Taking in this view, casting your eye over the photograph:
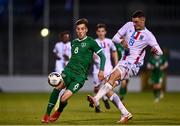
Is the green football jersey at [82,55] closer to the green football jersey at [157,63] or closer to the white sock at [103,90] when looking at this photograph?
the white sock at [103,90]

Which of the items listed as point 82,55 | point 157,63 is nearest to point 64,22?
point 157,63

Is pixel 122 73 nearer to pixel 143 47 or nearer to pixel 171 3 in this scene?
pixel 143 47

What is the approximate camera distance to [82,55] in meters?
15.2

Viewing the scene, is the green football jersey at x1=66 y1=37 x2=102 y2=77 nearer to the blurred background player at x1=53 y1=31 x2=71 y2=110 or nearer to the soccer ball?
the soccer ball

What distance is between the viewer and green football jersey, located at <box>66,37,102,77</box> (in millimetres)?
15109

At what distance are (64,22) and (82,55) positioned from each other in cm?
1810

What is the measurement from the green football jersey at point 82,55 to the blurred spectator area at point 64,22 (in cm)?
1714

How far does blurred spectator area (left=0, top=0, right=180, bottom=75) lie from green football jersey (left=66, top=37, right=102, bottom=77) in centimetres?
1714

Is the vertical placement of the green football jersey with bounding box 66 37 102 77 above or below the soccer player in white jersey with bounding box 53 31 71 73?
above

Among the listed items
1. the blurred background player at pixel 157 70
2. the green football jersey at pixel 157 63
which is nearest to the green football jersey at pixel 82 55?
the blurred background player at pixel 157 70

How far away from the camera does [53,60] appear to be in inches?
1284

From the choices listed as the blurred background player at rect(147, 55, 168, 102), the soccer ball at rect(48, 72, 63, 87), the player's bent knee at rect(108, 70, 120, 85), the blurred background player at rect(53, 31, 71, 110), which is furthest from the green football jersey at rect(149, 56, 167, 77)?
the soccer ball at rect(48, 72, 63, 87)

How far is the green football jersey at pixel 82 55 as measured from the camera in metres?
15.1

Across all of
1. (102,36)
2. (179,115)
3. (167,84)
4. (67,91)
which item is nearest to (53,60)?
(167,84)
